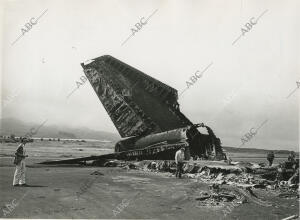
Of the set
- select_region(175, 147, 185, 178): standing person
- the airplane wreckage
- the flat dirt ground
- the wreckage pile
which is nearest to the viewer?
the flat dirt ground

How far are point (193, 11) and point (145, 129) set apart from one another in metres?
5.33

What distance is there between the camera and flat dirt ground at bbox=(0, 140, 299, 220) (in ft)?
19.6

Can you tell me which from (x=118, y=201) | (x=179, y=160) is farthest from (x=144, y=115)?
(x=118, y=201)

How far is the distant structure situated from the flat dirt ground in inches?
147

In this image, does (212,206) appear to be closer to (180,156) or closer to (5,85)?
(180,156)

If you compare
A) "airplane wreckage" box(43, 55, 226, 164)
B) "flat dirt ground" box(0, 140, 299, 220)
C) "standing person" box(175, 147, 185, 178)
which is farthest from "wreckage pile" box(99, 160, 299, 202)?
"airplane wreckage" box(43, 55, 226, 164)

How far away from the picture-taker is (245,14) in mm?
9844

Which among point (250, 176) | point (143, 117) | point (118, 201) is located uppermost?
point (143, 117)

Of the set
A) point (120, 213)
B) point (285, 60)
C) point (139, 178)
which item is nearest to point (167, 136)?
point (139, 178)

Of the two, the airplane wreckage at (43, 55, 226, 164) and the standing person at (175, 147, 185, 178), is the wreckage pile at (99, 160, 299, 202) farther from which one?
the airplane wreckage at (43, 55, 226, 164)

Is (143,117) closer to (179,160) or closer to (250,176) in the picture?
(179,160)

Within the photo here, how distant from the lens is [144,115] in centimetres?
1395

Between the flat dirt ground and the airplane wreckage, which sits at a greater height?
the airplane wreckage

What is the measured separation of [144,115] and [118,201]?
7.45m
